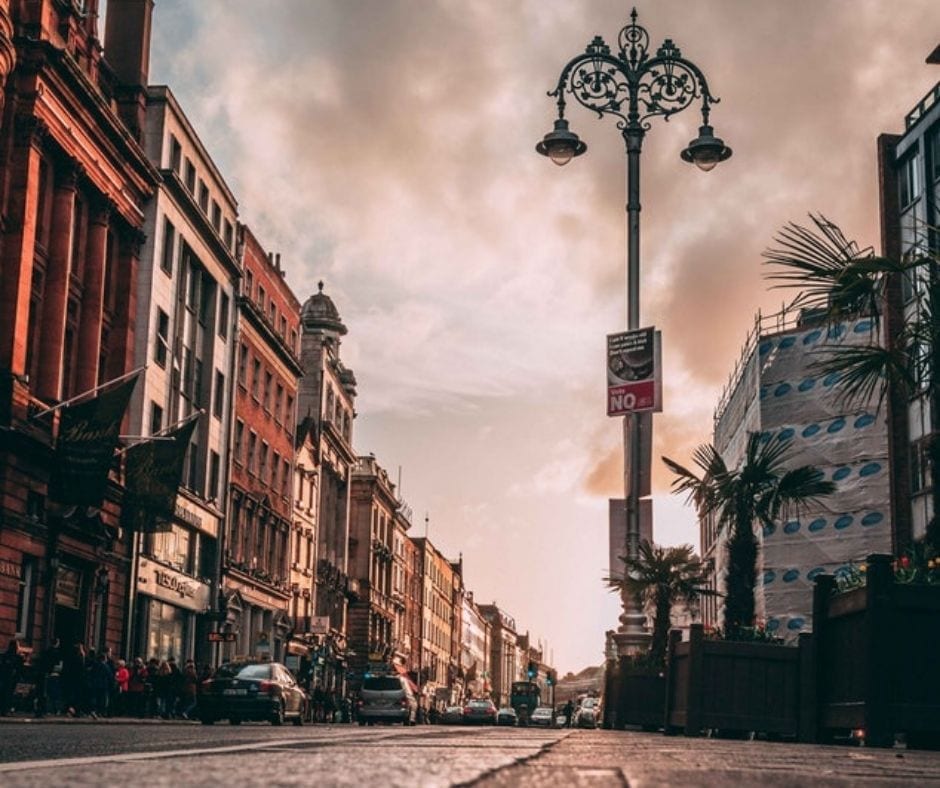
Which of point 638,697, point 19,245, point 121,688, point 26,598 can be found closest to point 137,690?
point 121,688

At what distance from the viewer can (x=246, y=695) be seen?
101 ft

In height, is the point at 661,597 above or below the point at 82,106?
below

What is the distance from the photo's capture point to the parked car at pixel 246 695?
30.6 metres

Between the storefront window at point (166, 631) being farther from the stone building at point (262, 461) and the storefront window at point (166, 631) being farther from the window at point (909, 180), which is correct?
the window at point (909, 180)

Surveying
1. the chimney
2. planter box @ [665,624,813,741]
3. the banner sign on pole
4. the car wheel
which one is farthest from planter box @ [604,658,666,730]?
the chimney

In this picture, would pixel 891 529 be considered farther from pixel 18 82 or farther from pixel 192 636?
pixel 18 82

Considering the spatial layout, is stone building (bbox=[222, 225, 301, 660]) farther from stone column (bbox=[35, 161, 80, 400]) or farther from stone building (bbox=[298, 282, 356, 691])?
stone column (bbox=[35, 161, 80, 400])

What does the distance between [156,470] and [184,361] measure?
12.4 metres

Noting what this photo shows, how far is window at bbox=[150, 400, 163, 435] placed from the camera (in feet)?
147

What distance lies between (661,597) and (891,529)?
1754cm

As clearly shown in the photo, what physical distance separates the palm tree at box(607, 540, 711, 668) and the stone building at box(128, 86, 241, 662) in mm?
13723

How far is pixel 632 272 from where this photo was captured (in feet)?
84.7

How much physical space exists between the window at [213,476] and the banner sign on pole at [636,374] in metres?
29.7

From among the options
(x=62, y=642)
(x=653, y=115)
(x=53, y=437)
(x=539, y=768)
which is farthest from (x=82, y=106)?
(x=539, y=768)
